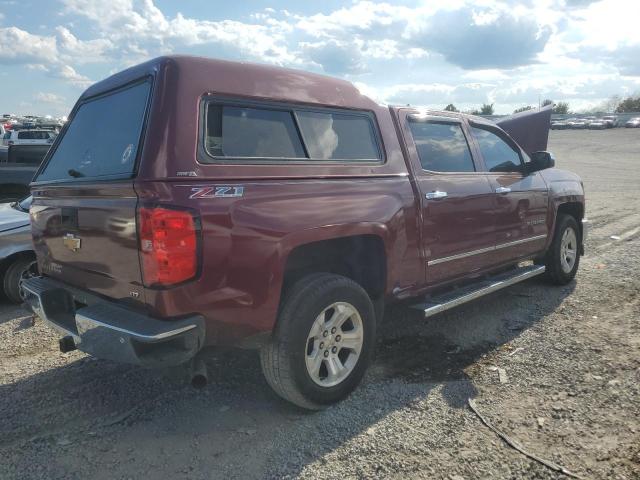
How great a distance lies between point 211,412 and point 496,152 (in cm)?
349

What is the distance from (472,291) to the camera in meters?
4.37

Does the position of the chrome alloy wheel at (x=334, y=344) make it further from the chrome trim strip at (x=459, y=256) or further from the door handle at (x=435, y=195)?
the door handle at (x=435, y=195)

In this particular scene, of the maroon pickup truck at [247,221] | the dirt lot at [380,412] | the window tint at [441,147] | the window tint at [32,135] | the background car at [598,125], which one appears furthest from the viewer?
the background car at [598,125]

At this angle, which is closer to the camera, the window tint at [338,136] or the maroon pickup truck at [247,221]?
the maroon pickup truck at [247,221]

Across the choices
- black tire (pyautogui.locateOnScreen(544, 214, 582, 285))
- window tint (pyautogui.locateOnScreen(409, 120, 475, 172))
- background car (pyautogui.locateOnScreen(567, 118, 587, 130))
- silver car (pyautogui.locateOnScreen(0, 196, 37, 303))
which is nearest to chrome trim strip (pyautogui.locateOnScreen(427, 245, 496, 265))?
window tint (pyautogui.locateOnScreen(409, 120, 475, 172))

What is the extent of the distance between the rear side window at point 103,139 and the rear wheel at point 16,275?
7.10 feet

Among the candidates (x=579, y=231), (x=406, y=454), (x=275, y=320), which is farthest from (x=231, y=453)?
(x=579, y=231)

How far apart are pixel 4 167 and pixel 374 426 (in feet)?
25.3

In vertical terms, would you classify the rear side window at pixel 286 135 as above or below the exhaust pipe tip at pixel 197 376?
above

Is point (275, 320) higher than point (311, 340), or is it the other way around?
point (275, 320)

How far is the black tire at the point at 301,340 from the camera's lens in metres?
3.02

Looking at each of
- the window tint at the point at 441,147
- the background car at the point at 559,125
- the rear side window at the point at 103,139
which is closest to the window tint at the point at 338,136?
the window tint at the point at 441,147

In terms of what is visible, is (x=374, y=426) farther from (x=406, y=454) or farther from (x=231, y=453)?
(x=231, y=453)

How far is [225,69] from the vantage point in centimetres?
301
